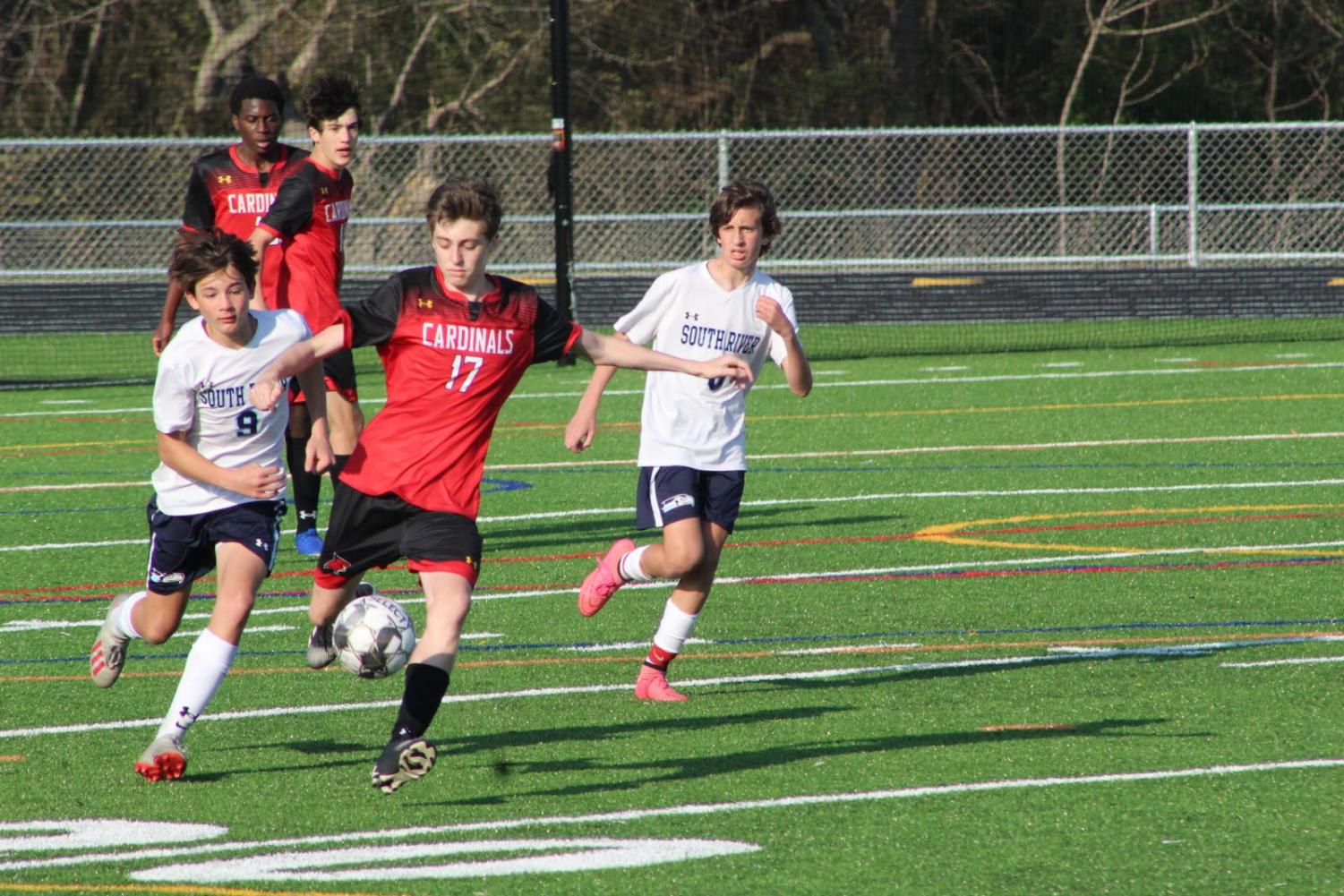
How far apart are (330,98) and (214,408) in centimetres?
361

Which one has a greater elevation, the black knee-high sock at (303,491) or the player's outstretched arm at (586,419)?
the player's outstretched arm at (586,419)

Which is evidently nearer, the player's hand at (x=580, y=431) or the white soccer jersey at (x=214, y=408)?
the white soccer jersey at (x=214, y=408)

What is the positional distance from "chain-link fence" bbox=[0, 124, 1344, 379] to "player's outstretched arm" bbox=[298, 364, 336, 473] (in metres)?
15.7

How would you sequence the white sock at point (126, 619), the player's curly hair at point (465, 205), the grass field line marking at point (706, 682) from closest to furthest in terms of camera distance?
the player's curly hair at point (465, 205), the white sock at point (126, 619), the grass field line marking at point (706, 682)

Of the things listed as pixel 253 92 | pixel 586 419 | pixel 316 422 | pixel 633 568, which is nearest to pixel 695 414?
pixel 586 419

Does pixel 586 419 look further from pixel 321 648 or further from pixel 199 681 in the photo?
pixel 199 681

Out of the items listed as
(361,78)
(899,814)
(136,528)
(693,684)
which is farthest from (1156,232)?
(899,814)

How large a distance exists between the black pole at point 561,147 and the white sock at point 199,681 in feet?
43.6

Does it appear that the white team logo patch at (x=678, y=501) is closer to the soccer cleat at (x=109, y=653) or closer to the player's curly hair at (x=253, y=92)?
the soccer cleat at (x=109, y=653)

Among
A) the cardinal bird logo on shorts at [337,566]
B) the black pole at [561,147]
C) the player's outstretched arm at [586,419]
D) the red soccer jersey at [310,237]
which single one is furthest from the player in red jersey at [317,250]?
the black pole at [561,147]

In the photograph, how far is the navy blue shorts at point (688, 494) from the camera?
7535mm

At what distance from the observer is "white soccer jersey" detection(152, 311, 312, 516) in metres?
6.34

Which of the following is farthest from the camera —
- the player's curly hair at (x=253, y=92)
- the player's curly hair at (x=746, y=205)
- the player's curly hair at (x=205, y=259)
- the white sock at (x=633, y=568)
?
the player's curly hair at (x=253, y=92)

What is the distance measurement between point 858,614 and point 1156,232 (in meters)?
17.5
